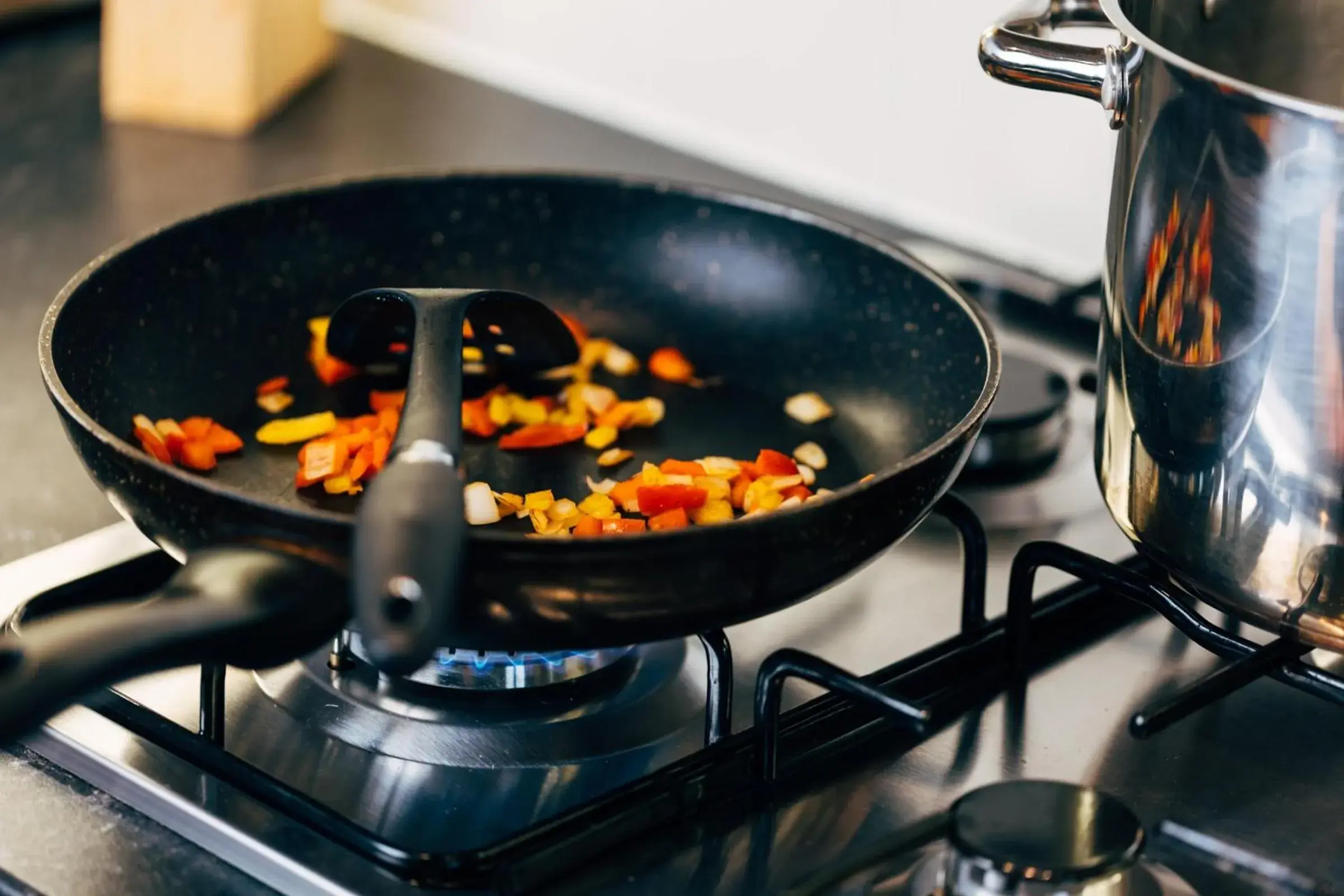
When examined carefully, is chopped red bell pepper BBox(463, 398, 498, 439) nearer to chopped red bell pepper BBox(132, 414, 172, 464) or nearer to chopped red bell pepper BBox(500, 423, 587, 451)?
chopped red bell pepper BBox(500, 423, 587, 451)

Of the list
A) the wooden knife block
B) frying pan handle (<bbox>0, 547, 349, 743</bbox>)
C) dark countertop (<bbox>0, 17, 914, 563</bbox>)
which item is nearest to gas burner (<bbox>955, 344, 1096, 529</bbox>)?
dark countertop (<bbox>0, 17, 914, 563</bbox>)

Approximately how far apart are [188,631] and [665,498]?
0.30 m

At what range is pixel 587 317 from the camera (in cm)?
98

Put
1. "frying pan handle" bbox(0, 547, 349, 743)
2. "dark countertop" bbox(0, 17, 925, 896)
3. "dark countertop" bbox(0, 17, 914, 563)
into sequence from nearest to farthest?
"frying pan handle" bbox(0, 547, 349, 743), "dark countertop" bbox(0, 17, 925, 896), "dark countertop" bbox(0, 17, 914, 563)

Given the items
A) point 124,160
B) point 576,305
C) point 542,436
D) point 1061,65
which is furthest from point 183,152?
point 1061,65

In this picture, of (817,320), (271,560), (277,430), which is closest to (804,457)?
(817,320)

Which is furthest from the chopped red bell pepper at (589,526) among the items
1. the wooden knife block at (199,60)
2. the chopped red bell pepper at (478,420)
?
the wooden knife block at (199,60)

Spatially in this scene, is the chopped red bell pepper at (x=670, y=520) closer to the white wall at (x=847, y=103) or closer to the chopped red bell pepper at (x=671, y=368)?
the chopped red bell pepper at (x=671, y=368)

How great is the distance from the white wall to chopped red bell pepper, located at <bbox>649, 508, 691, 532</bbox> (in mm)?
490

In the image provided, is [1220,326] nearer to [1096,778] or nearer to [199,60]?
[1096,778]

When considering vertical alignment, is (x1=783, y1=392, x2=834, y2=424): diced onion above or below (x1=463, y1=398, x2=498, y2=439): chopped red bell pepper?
above

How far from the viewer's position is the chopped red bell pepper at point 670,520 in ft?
2.44

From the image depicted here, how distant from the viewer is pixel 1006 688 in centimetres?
72

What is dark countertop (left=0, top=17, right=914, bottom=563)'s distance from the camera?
1094mm
